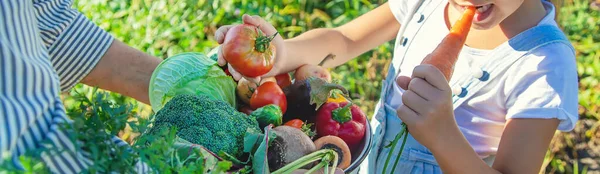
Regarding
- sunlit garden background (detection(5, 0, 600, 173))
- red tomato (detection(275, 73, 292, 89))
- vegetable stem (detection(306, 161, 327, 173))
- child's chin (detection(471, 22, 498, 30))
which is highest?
child's chin (detection(471, 22, 498, 30))

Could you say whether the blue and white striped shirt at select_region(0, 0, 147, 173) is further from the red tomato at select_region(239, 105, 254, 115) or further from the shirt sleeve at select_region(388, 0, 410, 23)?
the shirt sleeve at select_region(388, 0, 410, 23)

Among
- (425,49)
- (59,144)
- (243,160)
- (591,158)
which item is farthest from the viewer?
(591,158)

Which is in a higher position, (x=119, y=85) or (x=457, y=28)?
(x=457, y=28)

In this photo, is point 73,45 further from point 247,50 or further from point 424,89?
point 424,89

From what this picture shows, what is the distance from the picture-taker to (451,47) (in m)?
1.79

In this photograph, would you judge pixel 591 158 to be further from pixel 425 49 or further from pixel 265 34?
pixel 265 34

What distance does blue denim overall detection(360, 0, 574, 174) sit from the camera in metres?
1.77

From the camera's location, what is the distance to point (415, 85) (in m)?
1.60

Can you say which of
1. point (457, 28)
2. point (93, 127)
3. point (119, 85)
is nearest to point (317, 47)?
point (457, 28)

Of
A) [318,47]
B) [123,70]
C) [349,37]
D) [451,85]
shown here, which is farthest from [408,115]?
[123,70]

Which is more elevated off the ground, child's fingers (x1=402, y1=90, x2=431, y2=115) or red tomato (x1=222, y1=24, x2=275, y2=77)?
red tomato (x1=222, y1=24, x2=275, y2=77)

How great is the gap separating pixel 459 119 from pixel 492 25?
1.04 ft

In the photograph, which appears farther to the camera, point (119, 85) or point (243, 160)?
point (119, 85)

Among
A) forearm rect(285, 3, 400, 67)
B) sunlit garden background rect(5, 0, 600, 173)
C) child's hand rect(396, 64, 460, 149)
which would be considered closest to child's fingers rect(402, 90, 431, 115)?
child's hand rect(396, 64, 460, 149)
